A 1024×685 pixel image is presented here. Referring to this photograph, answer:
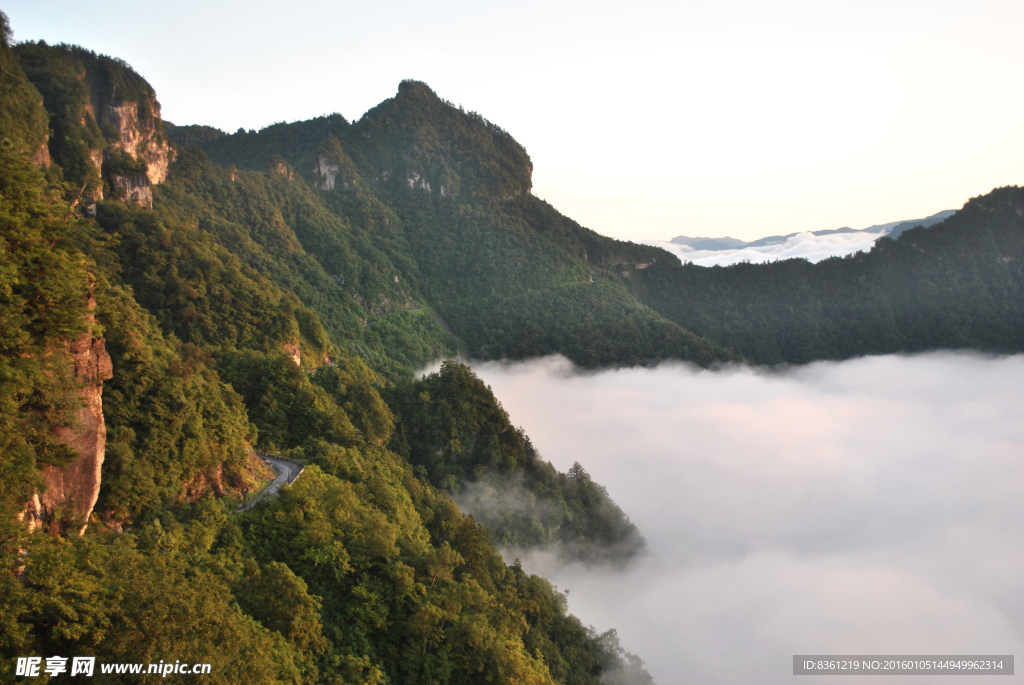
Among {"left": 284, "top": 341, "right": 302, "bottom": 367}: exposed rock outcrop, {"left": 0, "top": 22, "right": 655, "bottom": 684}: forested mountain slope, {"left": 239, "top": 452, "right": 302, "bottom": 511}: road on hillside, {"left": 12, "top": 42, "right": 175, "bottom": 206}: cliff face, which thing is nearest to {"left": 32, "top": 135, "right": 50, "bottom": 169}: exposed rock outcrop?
{"left": 12, "top": 42, "right": 175, "bottom": 206}: cliff face

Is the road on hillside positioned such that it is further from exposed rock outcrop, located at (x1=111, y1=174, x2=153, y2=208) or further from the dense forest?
exposed rock outcrop, located at (x1=111, y1=174, x2=153, y2=208)

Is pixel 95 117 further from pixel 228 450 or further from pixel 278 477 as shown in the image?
pixel 228 450

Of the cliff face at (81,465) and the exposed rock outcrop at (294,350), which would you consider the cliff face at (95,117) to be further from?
the cliff face at (81,465)

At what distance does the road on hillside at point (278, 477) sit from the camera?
32094 mm

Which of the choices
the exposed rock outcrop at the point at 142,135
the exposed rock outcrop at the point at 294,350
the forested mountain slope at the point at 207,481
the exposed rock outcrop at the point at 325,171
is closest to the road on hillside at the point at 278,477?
the forested mountain slope at the point at 207,481

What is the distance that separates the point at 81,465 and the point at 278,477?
49.7ft

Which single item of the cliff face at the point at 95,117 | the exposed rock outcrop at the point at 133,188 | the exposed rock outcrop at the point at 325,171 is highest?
the exposed rock outcrop at the point at 325,171

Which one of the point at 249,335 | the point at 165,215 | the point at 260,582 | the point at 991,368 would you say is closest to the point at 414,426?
the point at 249,335

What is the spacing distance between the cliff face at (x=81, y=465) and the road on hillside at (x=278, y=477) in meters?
9.56

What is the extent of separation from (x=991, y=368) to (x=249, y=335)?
206 m

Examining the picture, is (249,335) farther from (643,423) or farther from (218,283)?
(643,423)

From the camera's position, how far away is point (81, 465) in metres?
21.8

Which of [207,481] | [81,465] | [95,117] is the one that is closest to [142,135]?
[95,117]

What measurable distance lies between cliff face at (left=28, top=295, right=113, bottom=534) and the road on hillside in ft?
31.4
